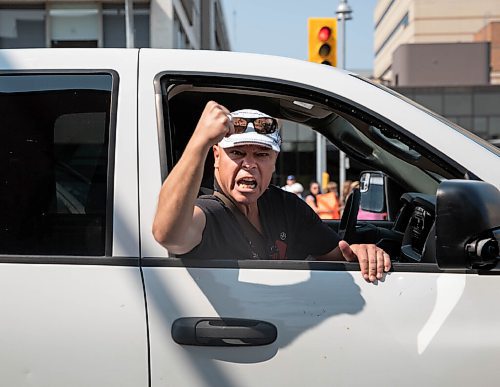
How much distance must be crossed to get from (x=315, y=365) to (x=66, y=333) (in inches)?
29.2

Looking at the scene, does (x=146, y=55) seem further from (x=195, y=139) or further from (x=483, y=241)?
(x=483, y=241)

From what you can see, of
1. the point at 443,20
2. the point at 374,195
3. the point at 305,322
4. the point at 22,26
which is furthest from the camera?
the point at 443,20

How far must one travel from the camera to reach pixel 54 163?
6.35 feet

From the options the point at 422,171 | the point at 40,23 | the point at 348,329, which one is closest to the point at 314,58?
the point at 422,171

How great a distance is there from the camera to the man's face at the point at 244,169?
2064 millimetres

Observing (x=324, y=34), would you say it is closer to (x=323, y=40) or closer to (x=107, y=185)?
(x=323, y=40)

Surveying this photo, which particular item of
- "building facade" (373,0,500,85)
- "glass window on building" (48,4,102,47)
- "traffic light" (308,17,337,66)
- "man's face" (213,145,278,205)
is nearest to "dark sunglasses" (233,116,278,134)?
"man's face" (213,145,278,205)

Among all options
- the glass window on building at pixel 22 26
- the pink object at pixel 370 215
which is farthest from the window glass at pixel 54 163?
the glass window on building at pixel 22 26

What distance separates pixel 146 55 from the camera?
197cm

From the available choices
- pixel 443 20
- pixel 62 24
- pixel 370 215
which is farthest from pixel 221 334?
pixel 443 20

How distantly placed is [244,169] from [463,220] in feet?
2.56

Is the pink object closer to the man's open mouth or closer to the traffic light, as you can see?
the man's open mouth

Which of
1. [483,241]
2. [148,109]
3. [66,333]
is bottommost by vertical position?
[66,333]

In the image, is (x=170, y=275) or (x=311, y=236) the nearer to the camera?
(x=170, y=275)
